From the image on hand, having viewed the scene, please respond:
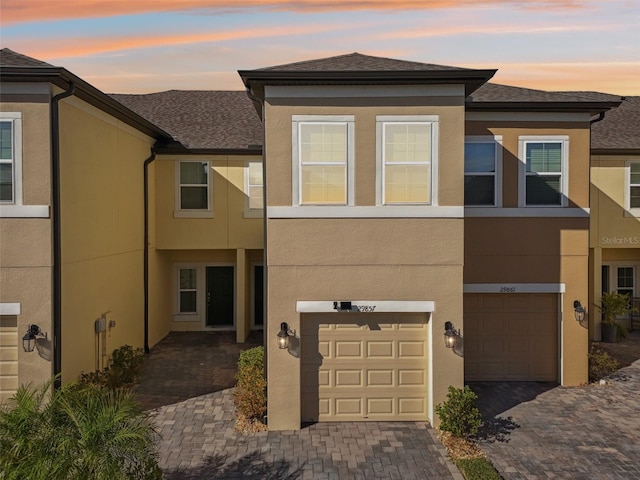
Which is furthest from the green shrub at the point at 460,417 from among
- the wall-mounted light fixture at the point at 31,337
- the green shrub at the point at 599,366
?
the wall-mounted light fixture at the point at 31,337

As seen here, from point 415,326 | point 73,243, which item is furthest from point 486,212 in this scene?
point 73,243

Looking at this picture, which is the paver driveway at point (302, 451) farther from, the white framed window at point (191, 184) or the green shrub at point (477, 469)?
the white framed window at point (191, 184)

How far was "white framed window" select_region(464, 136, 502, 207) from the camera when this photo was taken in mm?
11695

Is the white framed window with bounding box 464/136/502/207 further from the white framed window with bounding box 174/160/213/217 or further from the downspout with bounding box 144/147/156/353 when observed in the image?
the downspout with bounding box 144/147/156/353

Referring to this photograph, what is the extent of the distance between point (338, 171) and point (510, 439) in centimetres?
600

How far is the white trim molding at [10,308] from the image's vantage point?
9.15 metres

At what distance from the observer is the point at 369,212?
9445 millimetres

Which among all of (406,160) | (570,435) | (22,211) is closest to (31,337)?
(22,211)

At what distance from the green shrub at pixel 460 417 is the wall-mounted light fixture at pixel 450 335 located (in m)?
0.93

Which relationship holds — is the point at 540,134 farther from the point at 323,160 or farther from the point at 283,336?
the point at 283,336

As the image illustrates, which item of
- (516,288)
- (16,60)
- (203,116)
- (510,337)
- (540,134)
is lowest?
(510,337)

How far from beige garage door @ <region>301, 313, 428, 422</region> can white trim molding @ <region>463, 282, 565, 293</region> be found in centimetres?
274

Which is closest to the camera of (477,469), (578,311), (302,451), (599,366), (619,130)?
(477,469)

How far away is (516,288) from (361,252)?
475 cm
